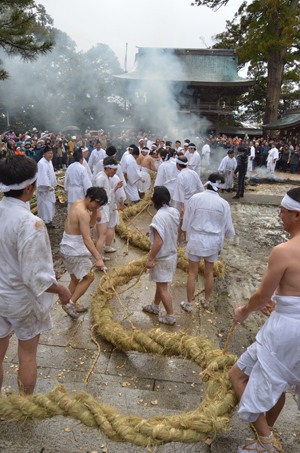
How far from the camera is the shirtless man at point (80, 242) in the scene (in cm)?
373

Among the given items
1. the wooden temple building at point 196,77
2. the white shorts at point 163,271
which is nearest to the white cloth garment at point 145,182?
the white shorts at point 163,271

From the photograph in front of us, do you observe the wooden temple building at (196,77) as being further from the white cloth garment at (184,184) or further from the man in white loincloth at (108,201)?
the man in white loincloth at (108,201)

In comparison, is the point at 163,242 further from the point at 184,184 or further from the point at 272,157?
the point at 272,157

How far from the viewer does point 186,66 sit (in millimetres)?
27469

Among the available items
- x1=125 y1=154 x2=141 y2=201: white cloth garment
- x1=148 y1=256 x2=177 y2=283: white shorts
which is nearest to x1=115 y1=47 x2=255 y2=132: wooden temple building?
x1=125 y1=154 x2=141 y2=201: white cloth garment

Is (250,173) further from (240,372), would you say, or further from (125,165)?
(240,372)

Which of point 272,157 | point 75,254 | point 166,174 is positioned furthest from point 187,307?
point 272,157

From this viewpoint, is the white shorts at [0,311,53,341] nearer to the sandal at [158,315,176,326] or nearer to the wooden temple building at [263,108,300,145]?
the sandal at [158,315,176,326]

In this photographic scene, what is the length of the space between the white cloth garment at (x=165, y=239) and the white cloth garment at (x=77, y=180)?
10.8 ft

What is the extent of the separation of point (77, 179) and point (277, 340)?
5493 mm

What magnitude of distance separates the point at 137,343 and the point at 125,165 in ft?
22.1

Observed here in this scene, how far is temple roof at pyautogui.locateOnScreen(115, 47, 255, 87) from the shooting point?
1022 inches

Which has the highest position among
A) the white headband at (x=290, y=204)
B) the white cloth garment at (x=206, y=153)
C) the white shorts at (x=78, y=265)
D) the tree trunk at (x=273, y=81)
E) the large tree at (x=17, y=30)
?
the tree trunk at (x=273, y=81)

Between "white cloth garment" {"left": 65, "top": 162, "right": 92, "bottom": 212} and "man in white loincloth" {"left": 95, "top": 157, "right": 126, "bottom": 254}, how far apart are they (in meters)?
0.67
